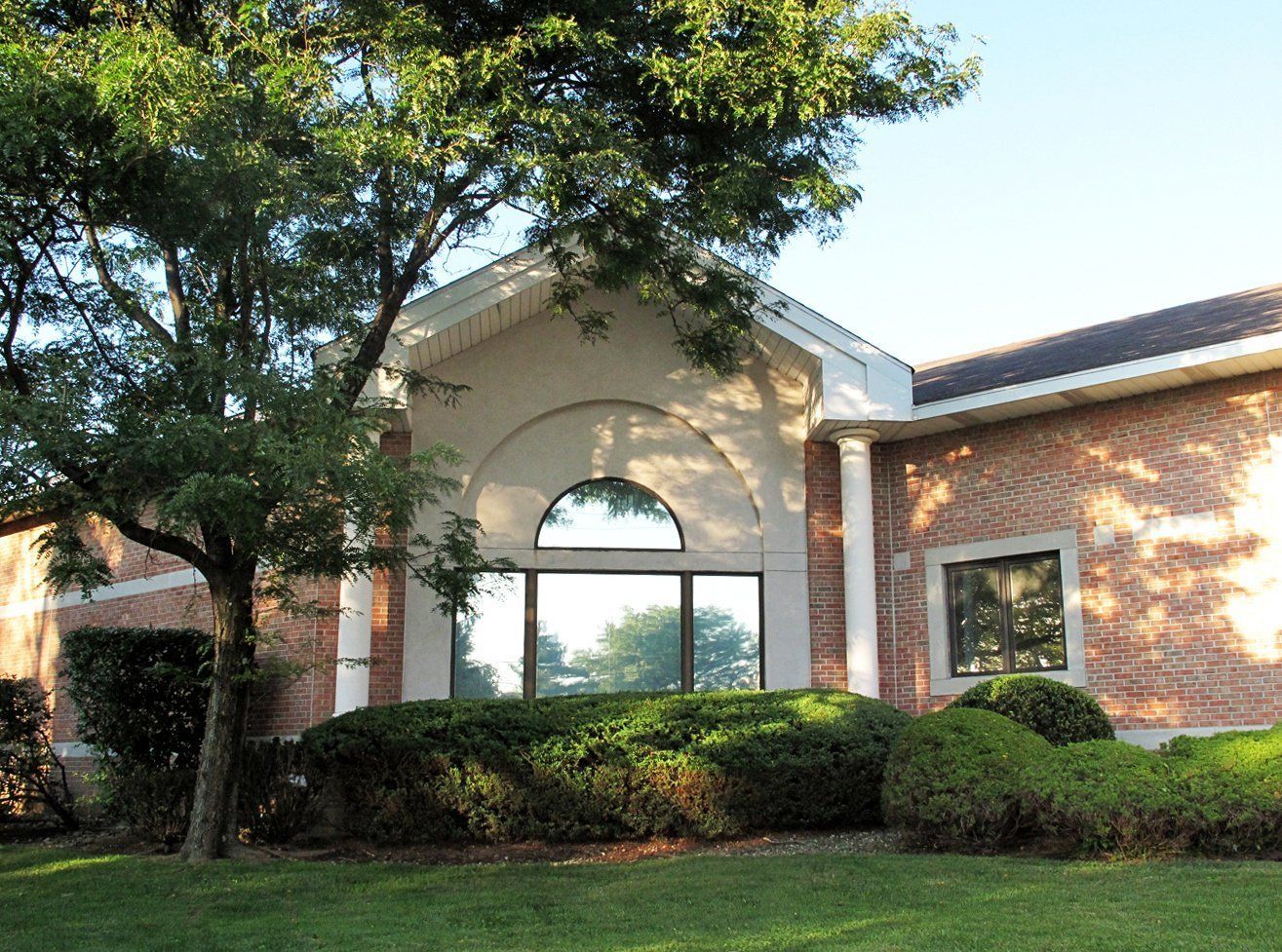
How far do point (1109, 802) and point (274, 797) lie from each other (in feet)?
23.8

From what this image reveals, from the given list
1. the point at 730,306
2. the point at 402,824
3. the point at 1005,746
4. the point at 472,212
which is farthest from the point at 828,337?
the point at 402,824

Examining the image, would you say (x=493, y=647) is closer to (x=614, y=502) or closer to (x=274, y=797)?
(x=614, y=502)

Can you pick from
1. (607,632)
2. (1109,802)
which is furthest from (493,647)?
(1109,802)

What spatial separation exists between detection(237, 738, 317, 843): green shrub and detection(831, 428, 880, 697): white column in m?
5.98

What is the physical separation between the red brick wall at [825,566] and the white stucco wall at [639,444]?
119 mm

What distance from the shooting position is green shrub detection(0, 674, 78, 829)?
1382cm

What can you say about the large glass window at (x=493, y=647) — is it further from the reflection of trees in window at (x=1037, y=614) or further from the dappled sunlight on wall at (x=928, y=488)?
the reflection of trees in window at (x=1037, y=614)

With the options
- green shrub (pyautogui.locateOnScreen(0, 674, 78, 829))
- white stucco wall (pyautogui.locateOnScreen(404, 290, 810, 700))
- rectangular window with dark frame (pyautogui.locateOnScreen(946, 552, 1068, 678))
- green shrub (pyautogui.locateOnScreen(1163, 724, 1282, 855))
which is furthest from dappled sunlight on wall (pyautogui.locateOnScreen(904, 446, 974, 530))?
green shrub (pyautogui.locateOnScreen(0, 674, 78, 829))

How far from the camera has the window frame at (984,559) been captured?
13.8 metres

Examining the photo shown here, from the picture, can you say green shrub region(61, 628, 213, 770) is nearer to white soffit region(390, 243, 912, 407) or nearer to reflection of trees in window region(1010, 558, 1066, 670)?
white soffit region(390, 243, 912, 407)

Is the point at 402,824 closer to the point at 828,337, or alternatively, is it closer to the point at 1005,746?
the point at 1005,746

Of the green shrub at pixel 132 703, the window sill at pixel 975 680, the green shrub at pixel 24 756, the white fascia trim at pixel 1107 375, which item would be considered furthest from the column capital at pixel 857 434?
the green shrub at pixel 24 756

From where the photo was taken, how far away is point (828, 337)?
14.9m

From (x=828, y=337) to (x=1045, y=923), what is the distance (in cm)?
878
